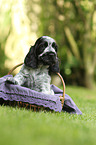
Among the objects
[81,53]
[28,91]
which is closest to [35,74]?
[28,91]

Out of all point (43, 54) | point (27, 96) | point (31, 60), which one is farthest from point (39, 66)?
point (27, 96)

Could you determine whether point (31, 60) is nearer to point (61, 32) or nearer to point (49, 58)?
point (49, 58)

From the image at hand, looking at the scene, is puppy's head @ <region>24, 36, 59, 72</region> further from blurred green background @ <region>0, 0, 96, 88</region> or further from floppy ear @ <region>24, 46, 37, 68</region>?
blurred green background @ <region>0, 0, 96, 88</region>

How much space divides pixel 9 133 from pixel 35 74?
1.93 meters

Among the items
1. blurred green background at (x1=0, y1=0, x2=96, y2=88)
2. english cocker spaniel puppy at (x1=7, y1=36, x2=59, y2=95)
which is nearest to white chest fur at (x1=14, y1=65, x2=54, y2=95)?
english cocker spaniel puppy at (x1=7, y1=36, x2=59, y2=95)

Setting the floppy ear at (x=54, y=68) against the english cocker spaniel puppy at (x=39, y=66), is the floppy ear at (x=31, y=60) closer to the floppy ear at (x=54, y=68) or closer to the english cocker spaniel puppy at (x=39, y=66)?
the english cocker spaniel puppy at (x=39, y=66)

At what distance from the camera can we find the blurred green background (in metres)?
9.33

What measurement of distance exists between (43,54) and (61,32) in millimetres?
8900

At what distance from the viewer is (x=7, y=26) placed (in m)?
8.95

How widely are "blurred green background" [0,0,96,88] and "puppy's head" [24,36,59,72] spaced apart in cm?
513

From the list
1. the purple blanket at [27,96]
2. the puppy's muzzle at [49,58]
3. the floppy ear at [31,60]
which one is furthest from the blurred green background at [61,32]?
the purple blanket at [27,96]

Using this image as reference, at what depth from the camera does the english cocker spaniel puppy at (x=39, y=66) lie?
334cm

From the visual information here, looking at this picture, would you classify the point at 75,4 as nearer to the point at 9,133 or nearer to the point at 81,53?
the point at 81,53

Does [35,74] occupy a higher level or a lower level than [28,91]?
higher
